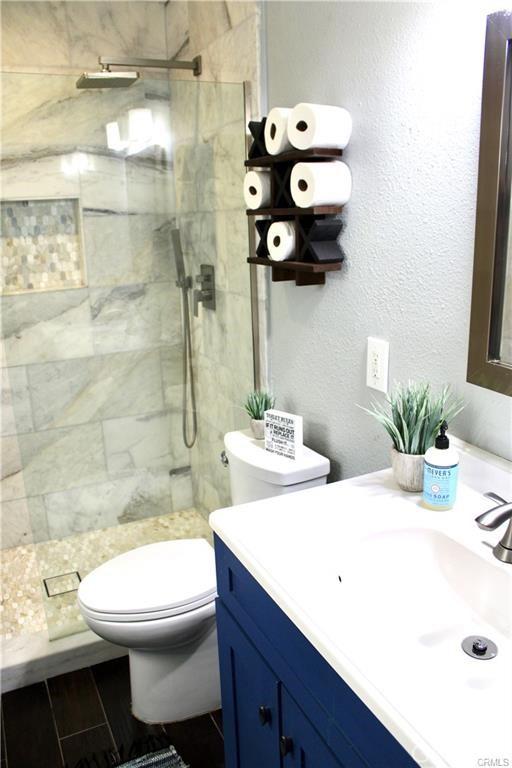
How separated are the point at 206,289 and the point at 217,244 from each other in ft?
0.62

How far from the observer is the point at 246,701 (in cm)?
144

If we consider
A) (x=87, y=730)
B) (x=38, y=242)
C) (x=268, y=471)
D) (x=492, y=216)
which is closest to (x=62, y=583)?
(x=87, y=730)

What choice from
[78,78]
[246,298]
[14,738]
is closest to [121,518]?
[14,738]

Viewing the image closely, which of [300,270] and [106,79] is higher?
[106,79]

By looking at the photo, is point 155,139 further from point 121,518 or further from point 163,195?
point 121,518

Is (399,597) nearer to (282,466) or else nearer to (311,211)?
(282,466)

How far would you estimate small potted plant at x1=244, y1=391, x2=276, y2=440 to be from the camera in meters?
2.12

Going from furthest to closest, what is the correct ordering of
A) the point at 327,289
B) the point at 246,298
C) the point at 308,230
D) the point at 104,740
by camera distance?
the point at 246,298, the point at 104,740, the point at 327,289, the point at 308,230

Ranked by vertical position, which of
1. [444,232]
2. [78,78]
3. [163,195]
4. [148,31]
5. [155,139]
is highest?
[148,31]

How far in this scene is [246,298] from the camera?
238 centimetres

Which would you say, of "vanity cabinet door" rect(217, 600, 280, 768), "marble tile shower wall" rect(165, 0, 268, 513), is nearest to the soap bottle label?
"vanity cabinet door" rect(217, 600, 280, 768)

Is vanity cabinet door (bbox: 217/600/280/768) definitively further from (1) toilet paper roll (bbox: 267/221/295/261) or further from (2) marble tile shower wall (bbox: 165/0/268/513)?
(2) marble tile shower wall (bbox: 165/0/268/513)

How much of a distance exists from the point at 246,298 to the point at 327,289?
0.55 m

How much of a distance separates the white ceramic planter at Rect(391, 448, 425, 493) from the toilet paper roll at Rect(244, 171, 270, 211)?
0.85m
